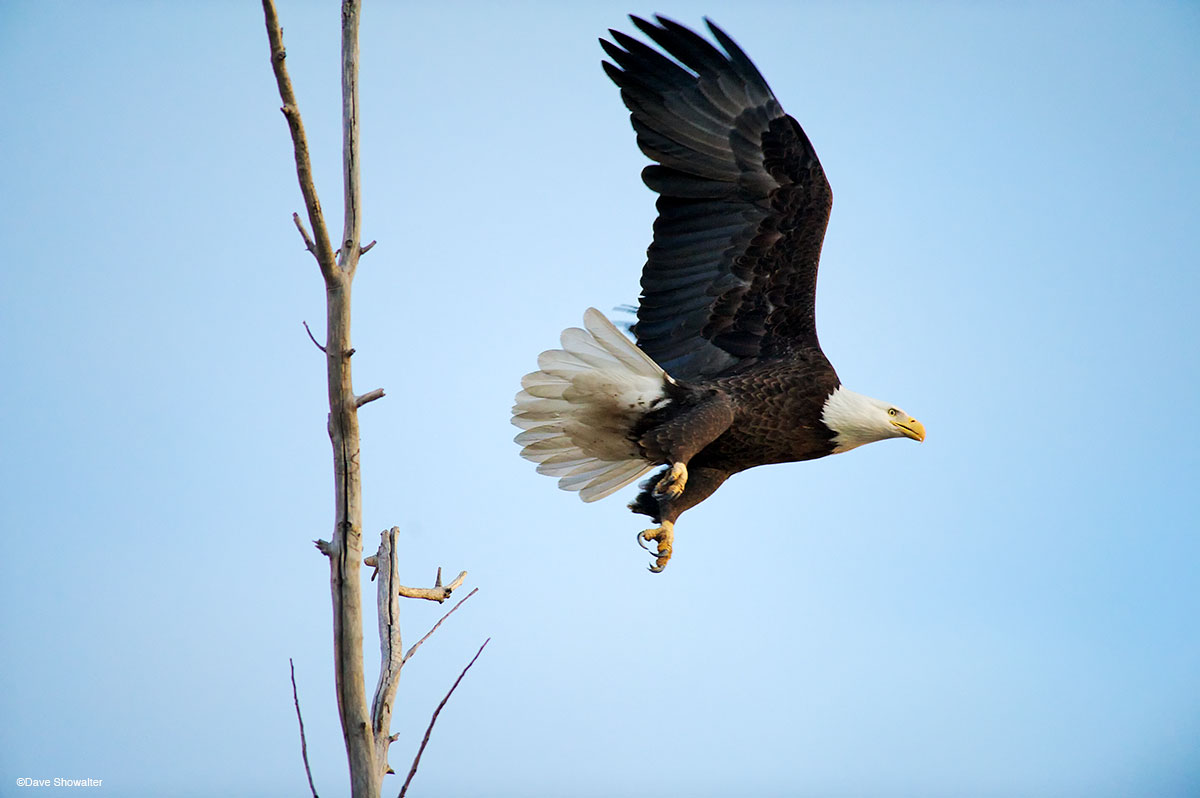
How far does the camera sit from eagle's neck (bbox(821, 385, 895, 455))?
436 cm

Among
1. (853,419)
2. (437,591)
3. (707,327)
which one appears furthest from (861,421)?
(437,591)

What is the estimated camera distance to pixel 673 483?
13.2 feet

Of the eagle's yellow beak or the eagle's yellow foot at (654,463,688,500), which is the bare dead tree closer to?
the eagle's yellow foot at (654,463,688,500)

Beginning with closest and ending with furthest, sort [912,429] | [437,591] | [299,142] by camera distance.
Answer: [299,142] < [437,591] < [912,429]

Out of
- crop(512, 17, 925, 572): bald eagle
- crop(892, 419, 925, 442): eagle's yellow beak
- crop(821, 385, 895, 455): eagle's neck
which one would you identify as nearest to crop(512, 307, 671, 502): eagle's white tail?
crop(512, 17, 925, 572): bald eagle

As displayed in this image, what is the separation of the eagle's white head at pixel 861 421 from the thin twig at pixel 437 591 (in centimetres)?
152

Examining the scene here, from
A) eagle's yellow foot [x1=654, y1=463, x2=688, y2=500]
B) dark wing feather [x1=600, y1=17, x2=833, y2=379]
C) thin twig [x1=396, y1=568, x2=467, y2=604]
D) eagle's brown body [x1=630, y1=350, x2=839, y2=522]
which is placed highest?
dark wing feather [x1=600, y1=17, x2=833, y2=379]

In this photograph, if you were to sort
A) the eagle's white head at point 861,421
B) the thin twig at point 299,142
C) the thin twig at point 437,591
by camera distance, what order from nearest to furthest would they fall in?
the thin twig at point 299,142
the thin twig at point 437,591
the eagle's white head at point 861,421

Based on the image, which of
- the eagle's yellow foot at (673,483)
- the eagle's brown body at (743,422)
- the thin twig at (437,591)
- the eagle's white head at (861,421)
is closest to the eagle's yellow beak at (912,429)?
the eagle's white head at (861,421)

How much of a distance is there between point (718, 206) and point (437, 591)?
6.32ft

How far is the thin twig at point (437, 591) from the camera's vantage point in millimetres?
3693

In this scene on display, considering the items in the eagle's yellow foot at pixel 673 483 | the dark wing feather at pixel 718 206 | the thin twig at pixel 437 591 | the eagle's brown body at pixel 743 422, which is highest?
the dark wing feather at pixel 718 206

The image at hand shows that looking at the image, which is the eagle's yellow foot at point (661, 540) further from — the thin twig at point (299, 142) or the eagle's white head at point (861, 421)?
the thin twig at point (299, 142)

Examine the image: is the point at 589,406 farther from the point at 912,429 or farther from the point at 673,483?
the point at 912,429
